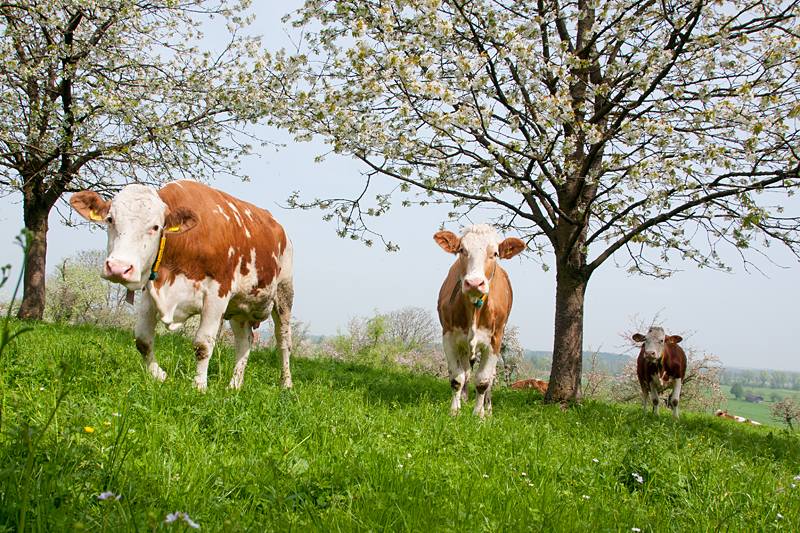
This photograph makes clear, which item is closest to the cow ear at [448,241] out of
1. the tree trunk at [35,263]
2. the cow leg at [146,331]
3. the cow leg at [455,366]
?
the cow leg at [455,366]

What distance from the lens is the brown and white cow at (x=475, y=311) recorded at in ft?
20.0

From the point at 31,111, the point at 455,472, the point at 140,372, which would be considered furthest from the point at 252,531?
the point at 31,111

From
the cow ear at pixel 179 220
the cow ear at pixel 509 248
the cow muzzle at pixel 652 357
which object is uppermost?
the cow ear at pixel 509 248

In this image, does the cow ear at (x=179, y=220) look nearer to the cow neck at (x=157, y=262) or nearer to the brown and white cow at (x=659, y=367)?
the cow neck at (x=157, y=262)

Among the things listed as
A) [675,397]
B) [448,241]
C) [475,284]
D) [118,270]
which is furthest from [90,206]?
[675,397]

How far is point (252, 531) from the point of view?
2.17m

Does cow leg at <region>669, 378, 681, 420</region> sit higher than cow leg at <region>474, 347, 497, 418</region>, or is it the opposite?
cow leg at <region>474, 347, 497, 418</region>

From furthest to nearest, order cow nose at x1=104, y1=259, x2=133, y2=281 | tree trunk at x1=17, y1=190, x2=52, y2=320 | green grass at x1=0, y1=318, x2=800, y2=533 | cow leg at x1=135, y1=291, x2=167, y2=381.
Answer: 1. tree trunk at x1=17, y1=190, x2=52, y2=320
2. cow leg at x1=135, y1=291, x2=167, y2=381
3. cow nose at x1=104, y1=259, x2=133, y2=281
4. green grass at x1=0, y1=318, x2=800, y2=533

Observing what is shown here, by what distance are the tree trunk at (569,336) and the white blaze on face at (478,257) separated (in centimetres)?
360

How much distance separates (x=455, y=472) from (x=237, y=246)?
365 cm

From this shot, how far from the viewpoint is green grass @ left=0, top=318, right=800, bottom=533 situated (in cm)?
228

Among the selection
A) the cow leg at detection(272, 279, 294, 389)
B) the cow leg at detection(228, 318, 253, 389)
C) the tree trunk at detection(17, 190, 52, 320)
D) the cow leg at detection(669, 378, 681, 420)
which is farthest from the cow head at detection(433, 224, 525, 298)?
the tree trunk at detection(17, 190, 52, 320)

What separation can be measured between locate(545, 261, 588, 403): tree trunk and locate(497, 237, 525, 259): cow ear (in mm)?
3274

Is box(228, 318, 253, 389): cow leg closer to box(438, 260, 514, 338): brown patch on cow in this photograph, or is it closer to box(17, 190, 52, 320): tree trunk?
box(438, 260, 514, 338): brown patch on cow
